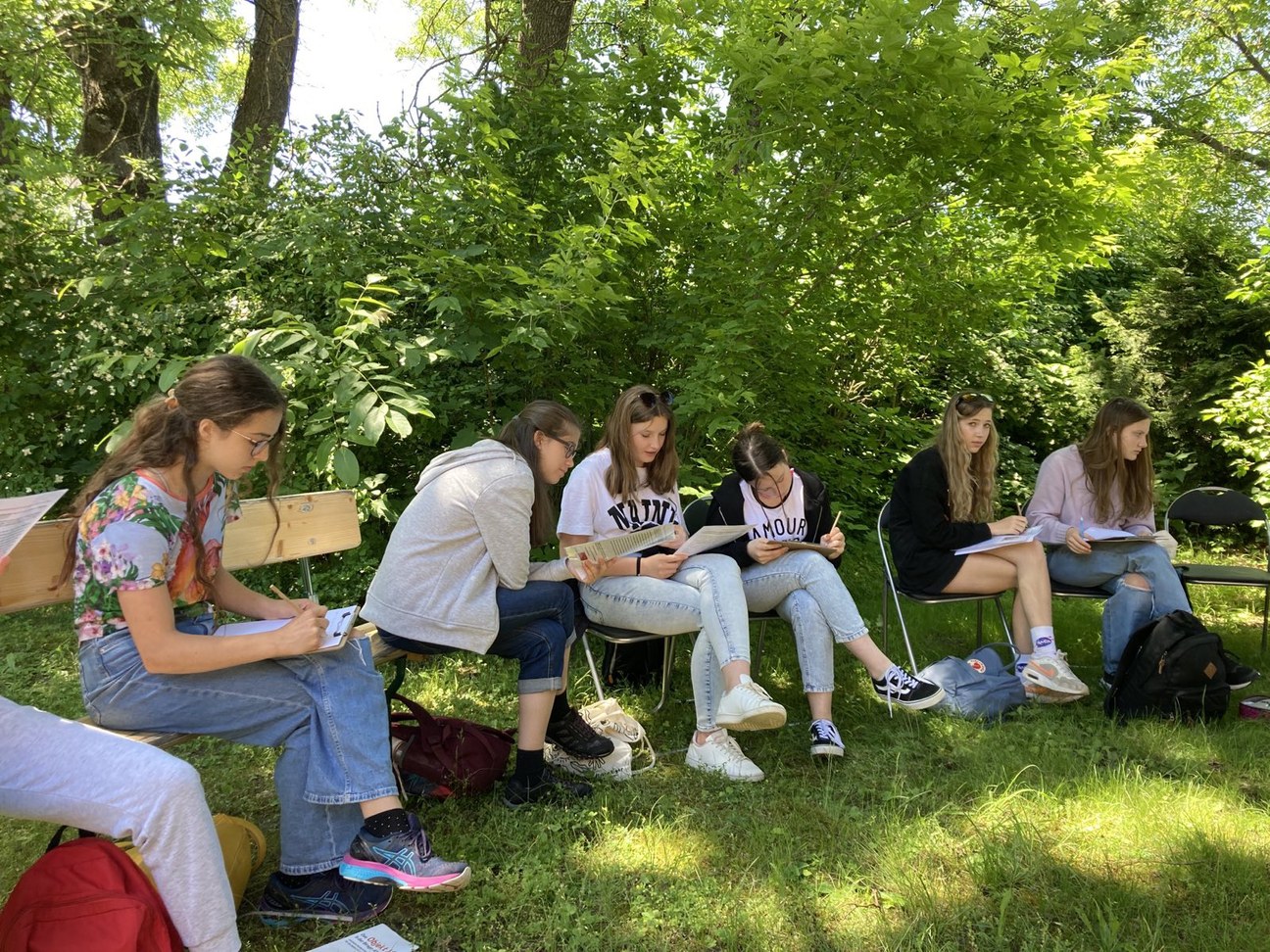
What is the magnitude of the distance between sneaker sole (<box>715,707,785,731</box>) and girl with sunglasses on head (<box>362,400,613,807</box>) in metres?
0.54

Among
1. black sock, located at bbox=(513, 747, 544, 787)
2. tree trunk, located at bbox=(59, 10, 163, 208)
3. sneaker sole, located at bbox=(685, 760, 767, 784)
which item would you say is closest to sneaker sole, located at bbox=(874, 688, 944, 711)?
sneaker sole, located at bbox=(685, 760, 767, 784)

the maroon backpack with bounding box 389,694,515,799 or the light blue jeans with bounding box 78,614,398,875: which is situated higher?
the light blue jeans with bounding box 78,614,398,875

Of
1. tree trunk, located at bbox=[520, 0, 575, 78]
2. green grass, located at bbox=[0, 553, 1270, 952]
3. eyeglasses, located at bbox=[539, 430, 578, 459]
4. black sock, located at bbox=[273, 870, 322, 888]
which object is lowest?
green grass, located at bbox=[0, 553, 1270, 952]

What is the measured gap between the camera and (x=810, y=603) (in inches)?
143

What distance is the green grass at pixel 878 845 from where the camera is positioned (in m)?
2.27

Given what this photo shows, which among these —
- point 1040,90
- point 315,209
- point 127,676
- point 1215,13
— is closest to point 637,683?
point 127,676

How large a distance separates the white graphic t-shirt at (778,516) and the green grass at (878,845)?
0.81 metres

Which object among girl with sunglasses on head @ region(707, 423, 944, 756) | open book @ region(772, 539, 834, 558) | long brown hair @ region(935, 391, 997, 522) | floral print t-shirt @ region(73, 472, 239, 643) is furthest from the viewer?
long brown hair @ region(935, 391, 997, 522)

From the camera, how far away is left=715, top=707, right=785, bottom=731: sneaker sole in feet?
10.2

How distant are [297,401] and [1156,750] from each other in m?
3.71

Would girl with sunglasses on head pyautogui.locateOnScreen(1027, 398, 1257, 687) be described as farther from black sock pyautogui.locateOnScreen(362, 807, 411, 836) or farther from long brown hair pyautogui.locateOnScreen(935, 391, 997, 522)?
black sock pyautogui.locateOnScreen(362, 807, 411, 836)

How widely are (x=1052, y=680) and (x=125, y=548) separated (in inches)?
137

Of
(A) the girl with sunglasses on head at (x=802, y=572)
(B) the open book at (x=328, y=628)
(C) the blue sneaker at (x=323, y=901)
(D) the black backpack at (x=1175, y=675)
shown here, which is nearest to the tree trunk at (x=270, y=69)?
(A) the girl with sunglasses on head at (x=802, y=572)

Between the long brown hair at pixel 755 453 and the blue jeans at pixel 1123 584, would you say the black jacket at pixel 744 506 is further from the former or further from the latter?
the blue jeans at pixel 1123 584
